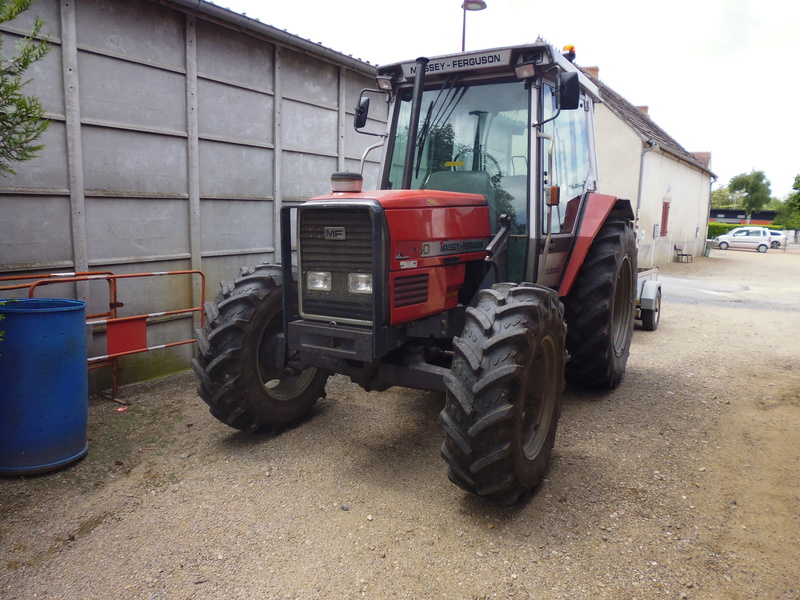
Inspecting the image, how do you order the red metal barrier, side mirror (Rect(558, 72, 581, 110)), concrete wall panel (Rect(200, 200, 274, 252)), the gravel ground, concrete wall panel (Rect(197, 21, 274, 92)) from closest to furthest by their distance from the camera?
Result: 1. the gravel ground
2. side mirror (Rect(558, 72, 581, 110))
3. the red metal barrier
4. concrete wall panel (Rect(197, 21, 274, 92))
5. concrete wall panel (Rect(200, 200, 274, 252))

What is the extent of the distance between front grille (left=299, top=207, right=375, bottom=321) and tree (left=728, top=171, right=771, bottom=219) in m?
63.9

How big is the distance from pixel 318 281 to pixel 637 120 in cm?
1993

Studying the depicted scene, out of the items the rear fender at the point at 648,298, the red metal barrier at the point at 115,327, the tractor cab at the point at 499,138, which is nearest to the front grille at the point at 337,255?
the tractor cab at the point at 499,138

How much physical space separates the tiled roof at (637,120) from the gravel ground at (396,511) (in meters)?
12.5

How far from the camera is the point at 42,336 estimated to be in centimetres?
345

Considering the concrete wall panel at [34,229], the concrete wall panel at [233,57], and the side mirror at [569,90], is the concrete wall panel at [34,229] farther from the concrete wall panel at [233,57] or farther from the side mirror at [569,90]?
the side mirror at [569,90]

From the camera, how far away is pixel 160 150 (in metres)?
5.33

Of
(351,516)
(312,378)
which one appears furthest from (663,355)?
(351,516)

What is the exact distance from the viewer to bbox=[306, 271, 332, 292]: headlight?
3.40m

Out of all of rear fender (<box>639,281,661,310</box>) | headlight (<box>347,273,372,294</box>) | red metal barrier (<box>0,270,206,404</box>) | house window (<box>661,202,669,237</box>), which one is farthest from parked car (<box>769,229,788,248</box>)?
headlight (<box>347,273,372,294</box>)

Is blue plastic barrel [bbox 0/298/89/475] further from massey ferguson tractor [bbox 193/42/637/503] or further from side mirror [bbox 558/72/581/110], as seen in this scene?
side mirror [bbox 558/72/581/110]

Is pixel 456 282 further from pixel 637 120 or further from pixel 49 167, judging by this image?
pixel 637 120

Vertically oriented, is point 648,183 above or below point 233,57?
below

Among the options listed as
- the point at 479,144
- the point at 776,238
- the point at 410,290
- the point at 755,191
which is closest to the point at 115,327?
the point at 410,290
